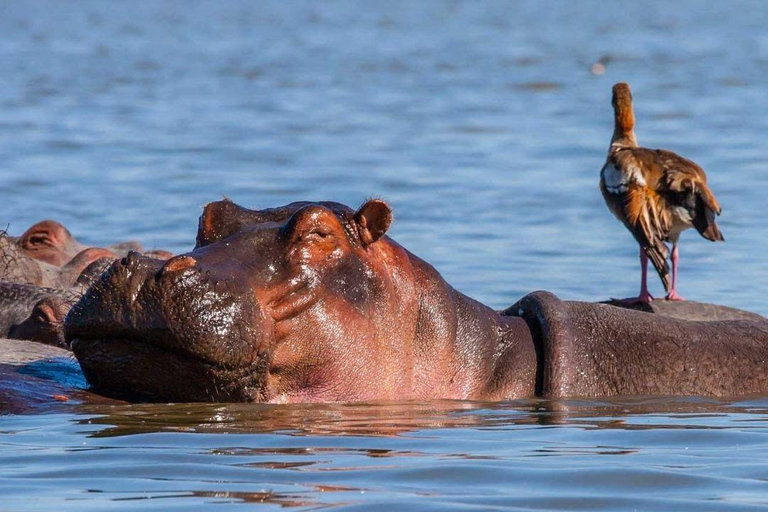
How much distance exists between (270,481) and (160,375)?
1.06 metres

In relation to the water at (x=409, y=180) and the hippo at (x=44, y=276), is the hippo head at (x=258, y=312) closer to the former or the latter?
the water at (x=409, y=180)

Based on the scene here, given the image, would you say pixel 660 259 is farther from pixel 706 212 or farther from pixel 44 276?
pixel 44 276

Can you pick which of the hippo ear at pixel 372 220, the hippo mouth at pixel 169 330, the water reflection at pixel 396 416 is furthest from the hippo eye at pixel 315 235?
the water reflection at pixel 396 416

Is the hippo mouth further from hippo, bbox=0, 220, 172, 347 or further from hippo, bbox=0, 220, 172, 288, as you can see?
hippo, bbox=0, 220, 172, 288

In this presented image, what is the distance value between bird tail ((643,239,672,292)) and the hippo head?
5220mm

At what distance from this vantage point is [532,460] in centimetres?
535

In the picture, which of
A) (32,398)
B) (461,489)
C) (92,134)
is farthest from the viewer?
(92,134)

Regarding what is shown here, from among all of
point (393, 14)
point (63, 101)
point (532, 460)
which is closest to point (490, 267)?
point (532, 460)

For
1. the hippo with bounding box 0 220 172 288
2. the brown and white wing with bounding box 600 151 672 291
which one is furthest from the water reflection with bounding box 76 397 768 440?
the brown and white wing with bounding box 600 151 672 291

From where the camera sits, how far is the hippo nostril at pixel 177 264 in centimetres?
561

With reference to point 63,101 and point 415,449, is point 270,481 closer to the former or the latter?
point 415,449

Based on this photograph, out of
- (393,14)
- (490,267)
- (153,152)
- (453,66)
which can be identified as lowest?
(490,267)

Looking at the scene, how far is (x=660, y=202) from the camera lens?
1148 centimetres

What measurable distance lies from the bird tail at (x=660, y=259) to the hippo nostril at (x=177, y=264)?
603 cm
